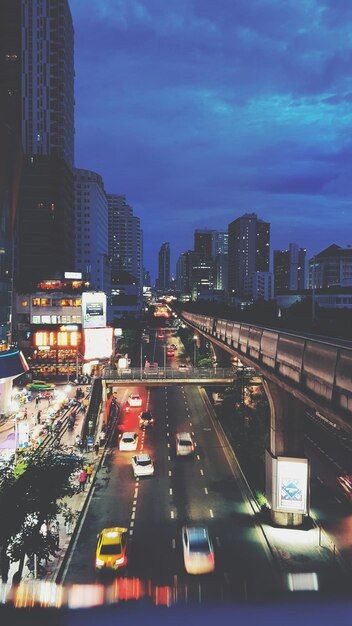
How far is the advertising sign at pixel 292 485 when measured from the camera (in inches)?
904

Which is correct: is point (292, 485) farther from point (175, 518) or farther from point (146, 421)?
point (146, 421)

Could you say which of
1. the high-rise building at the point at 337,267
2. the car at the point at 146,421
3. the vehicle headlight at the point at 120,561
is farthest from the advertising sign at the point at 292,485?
the high-rise building at the point at 337,267

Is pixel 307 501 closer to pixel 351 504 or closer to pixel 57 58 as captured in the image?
pixel 351 504

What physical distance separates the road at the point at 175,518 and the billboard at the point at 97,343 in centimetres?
2410

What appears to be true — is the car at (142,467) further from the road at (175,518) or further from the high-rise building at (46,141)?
the high-rise building at (46,141)

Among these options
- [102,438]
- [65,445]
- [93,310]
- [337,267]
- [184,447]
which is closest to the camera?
[184,447]

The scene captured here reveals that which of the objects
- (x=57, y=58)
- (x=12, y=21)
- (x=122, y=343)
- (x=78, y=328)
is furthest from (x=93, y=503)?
(x=57, y=58)

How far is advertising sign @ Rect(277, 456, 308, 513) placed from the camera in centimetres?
2297

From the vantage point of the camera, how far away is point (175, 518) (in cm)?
2366

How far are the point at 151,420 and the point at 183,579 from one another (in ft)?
81.3

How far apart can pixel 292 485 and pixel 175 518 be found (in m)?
6.15

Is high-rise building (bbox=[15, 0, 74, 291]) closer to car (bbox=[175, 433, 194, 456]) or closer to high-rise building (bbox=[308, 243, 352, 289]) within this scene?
car (bbox=[175, 433, 194, 456])

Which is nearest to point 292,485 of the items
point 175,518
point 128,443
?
point 175,518

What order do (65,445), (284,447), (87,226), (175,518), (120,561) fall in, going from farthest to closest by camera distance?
(87,226) → (65,445) → (284,447) → (175,518) → (120,561)
